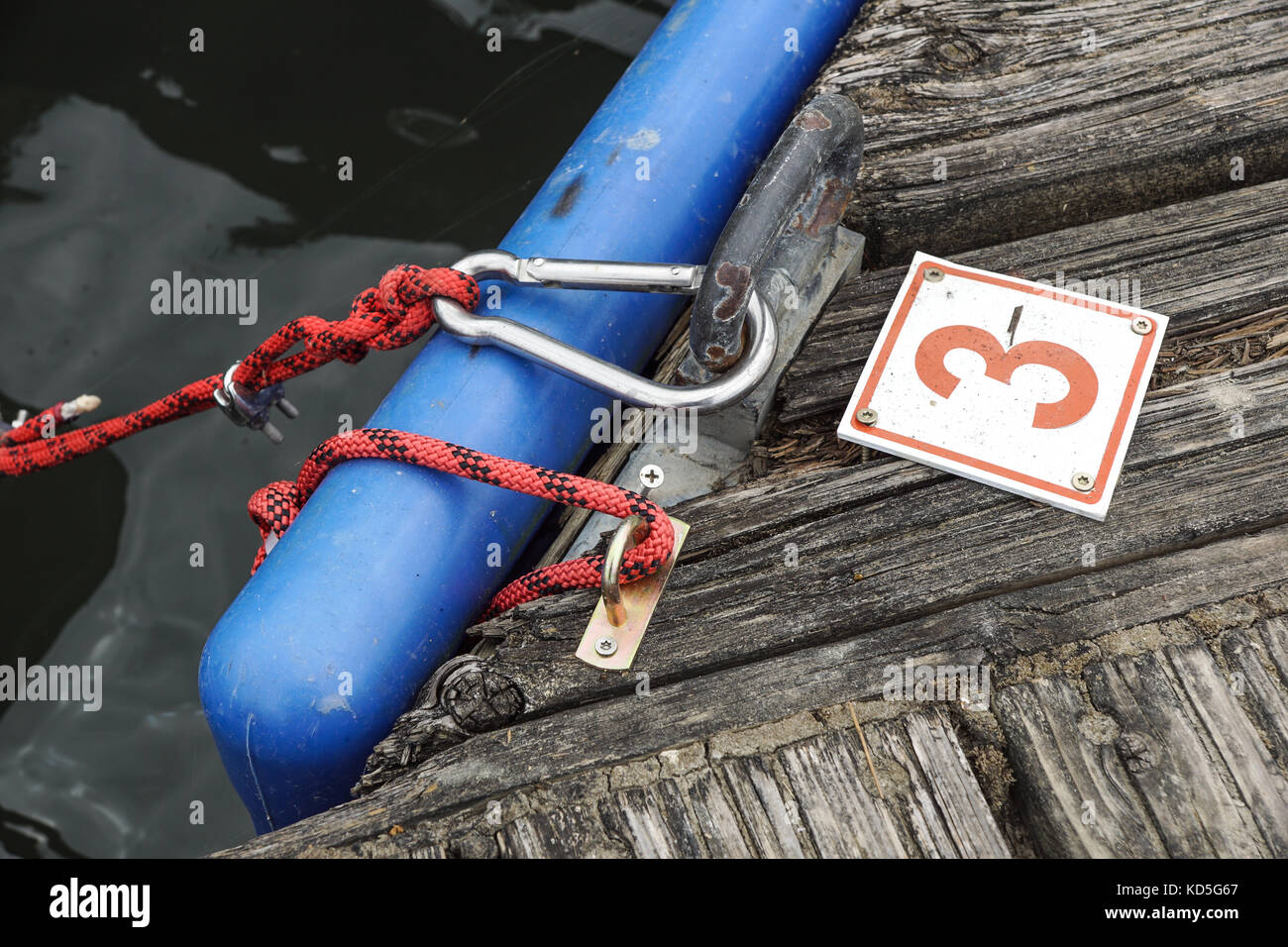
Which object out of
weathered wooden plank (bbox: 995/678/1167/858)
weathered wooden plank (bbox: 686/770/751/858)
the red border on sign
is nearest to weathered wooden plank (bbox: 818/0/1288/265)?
the red border on sign

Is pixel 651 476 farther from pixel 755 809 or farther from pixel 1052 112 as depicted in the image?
pixel 1052 112

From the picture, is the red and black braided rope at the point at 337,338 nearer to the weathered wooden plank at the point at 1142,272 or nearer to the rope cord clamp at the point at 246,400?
the rope cord clamp at the point at 246,400

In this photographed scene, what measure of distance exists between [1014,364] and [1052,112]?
0.58m

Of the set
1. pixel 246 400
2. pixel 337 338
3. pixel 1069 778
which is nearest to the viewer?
pixel 1069 778

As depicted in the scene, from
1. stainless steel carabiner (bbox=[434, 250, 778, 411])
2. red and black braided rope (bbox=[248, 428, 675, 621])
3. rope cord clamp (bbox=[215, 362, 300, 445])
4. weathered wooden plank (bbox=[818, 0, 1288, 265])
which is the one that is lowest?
red and black braided rope (bbox=[248, 428, 675, 621])

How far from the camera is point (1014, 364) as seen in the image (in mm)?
1606

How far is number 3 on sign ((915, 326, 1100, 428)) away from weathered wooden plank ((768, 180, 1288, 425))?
0.10 meters

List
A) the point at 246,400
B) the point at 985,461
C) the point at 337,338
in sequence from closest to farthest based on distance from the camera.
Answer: the point at 985,461 → the point at 337,338 → the point at 246,400

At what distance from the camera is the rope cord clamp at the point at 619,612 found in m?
1.35

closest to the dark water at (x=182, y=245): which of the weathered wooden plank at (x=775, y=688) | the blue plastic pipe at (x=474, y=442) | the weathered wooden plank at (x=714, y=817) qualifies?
the blue plastic pipe at (x=474, y=442)

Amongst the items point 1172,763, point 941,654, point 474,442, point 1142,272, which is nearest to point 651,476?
point 474,442

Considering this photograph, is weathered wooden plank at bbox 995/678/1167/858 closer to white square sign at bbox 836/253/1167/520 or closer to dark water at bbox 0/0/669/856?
white square sign at bbox 836/253/1167/520

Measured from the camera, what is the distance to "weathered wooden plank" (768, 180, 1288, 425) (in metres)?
1.63

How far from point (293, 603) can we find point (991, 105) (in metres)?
1.49
